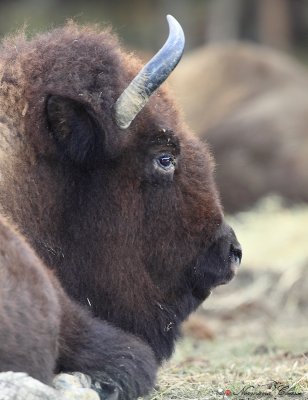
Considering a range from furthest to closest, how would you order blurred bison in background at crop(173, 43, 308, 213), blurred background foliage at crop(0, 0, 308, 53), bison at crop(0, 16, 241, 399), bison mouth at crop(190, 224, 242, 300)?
blurred background foliage at crop(0, 0, 308, 53), blurred bison in background at crop(173, 43, 308, 213), bison mouth at crop(190, 224, 242, 300), bison at crop(0, 16, 241, 399)

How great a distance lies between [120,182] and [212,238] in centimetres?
58

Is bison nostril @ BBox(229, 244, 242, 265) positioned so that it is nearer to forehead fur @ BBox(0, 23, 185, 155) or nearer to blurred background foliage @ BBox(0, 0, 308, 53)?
forehead fur @ BBox(0, 23, 185, 155)

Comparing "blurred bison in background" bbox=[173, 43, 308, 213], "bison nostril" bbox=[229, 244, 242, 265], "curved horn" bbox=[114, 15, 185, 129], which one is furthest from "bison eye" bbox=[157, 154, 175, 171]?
"blurred bison in background" bbox=[173, 43, 308, 213]

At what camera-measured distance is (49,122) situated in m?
4.99

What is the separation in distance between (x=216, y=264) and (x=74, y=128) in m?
1.02

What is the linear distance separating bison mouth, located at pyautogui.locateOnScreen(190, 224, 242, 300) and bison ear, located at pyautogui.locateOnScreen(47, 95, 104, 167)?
0.80 meters

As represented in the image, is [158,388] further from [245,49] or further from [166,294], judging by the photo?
[245,49]

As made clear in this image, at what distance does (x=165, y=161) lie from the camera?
205 inches

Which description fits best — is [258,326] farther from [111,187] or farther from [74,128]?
[74,128]

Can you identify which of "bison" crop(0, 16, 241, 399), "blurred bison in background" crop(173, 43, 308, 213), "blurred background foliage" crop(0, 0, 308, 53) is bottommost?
"bison" crop(0, 16, 241, 399)

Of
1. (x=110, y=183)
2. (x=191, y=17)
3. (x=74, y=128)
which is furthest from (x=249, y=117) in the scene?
(x=191, y=17)

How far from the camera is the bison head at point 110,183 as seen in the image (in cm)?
493

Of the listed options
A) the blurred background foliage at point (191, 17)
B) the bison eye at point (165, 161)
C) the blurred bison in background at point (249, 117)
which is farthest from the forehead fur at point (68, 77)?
the blurred background foliage at point (191, 17)

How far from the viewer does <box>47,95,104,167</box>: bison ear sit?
16.2ft
